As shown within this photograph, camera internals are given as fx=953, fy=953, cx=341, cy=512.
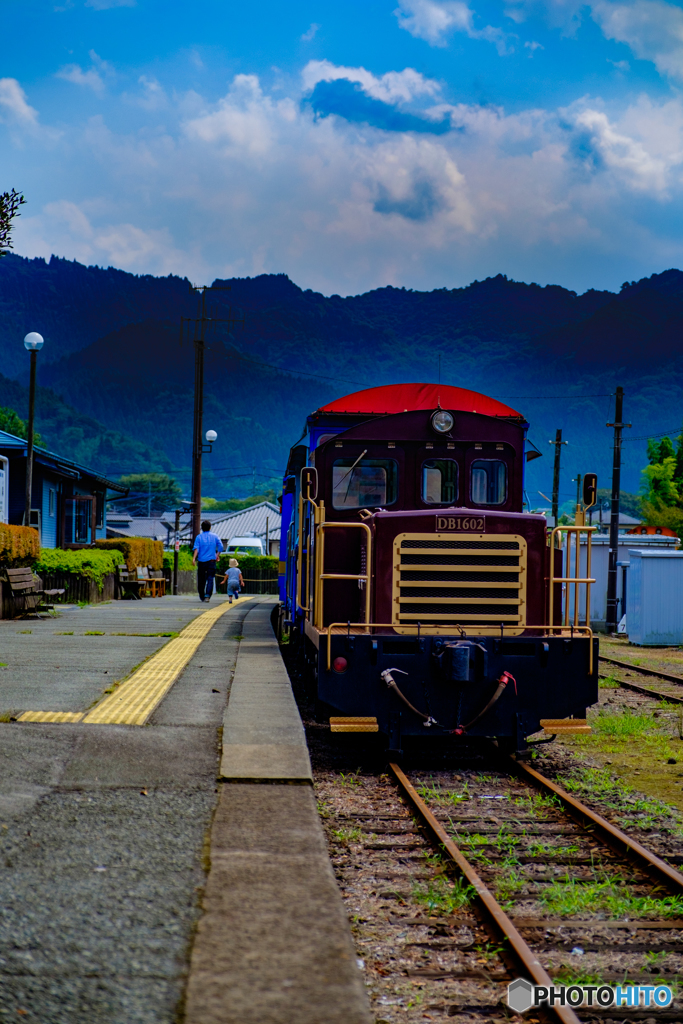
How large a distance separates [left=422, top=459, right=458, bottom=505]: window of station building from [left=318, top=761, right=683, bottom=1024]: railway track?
9.96 ft

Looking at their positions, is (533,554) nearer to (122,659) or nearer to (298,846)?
(298,846)

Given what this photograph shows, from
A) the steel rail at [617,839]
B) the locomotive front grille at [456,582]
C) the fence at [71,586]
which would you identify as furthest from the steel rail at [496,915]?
the fence at [71,586]

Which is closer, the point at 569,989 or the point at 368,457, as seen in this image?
the point at 569,989

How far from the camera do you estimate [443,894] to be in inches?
194

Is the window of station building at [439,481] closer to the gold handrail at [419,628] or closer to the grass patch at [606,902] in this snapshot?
the gold handrail at [419,628]

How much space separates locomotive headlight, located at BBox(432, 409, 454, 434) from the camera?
913 cm

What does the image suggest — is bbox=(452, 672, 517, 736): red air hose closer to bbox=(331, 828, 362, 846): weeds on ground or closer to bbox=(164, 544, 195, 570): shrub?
bbox=(331, 828, 362, 846): weeds on ground

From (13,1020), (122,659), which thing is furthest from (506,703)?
(13,1020)

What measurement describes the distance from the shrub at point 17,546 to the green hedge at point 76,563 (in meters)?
3.06

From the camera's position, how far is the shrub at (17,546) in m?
15.6

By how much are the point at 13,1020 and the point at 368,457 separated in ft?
22.7

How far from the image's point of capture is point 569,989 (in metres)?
3.77

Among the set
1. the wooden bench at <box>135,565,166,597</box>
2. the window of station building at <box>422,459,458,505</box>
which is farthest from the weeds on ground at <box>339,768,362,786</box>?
the wooden bench at <box>135,565,166,597</box>

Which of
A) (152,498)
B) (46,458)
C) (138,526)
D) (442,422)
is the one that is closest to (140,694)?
(442,422)
